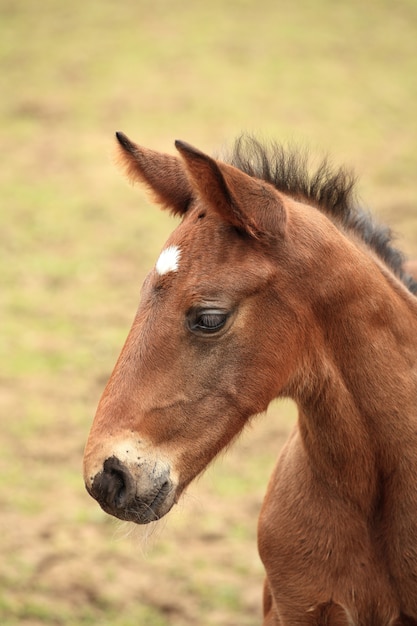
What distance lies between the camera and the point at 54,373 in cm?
751

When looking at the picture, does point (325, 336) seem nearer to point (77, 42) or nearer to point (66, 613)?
point (66, 613)

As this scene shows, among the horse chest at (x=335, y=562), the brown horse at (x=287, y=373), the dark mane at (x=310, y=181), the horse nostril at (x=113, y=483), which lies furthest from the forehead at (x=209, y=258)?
the horse chest at (x=335, y=562)

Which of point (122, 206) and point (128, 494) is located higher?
point (122, 206)

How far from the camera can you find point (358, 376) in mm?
2979

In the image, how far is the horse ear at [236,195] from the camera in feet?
8.63

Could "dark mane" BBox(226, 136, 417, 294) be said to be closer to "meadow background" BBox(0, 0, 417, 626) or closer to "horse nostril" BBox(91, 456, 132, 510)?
"meadow background" BBox(0, 0, 417, 626)

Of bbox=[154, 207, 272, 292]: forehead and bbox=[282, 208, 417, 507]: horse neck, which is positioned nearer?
bbox=[154, 207, 272, 292]: forehead

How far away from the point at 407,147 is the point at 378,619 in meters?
9.90

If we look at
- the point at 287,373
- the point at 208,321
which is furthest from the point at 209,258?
the point at 287,373

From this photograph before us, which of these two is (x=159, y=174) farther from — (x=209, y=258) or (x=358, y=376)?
(x=358, y=376)

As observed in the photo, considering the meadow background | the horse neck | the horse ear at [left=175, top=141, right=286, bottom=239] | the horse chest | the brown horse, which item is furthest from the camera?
the meadow background

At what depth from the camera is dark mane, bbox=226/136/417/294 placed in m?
3.14

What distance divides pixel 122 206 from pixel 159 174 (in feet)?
25.4

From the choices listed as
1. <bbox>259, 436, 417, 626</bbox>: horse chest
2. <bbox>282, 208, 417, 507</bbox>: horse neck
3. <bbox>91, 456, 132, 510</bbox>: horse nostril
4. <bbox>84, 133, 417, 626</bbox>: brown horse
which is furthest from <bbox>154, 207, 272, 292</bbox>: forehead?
<bbox>259, 436, 417, 626</bbox>: horse chest
